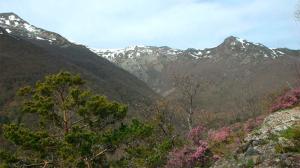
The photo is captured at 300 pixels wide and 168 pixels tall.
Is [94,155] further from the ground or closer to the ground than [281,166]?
closer to the ground

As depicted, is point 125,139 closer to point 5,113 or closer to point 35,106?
point 35,106

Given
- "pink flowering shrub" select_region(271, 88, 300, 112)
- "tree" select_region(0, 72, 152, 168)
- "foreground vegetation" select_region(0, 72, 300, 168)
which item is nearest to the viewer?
"foreground vegetation" select_region(0, 72, 300, 168)

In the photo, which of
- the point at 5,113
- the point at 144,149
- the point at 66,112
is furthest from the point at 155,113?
the point at 5,113

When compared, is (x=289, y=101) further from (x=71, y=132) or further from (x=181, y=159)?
(x=71, y=132)

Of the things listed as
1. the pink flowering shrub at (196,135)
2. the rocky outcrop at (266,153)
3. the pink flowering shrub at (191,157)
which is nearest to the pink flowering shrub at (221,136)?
the pink flowering shrub at (191,157)

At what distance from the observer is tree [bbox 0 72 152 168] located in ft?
103

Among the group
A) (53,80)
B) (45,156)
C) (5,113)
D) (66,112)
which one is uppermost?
(53,80)

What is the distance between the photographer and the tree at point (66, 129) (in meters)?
31.3

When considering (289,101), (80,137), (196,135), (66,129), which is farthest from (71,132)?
(289,101)

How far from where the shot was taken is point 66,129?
1299 inches

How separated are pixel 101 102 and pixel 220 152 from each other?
8.80 meters

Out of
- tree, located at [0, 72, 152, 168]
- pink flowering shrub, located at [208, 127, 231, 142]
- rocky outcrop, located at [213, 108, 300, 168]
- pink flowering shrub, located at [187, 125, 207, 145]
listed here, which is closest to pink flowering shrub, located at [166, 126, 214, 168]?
pink flowering shrub, located at [208, 127, 231, 142]

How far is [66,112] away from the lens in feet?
109

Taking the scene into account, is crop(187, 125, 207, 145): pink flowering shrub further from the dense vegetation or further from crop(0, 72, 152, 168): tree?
crop(0, 72, 152, 168): tree
